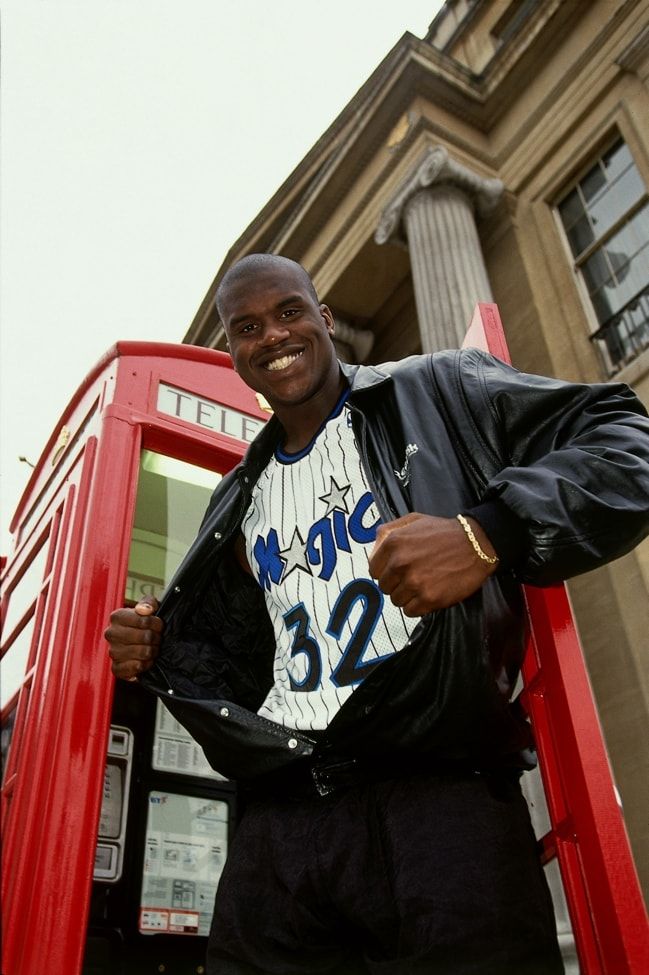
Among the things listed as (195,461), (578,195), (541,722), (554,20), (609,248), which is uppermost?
(554,20)

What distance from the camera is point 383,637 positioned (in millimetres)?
1560

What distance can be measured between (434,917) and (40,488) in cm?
288

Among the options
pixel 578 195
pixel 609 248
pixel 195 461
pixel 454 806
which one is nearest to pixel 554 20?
pixel 578 195

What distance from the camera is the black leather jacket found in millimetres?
1341

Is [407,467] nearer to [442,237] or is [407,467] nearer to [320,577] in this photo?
Result: [320,577]

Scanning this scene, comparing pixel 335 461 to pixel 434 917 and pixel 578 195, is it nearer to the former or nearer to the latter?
pixel 434 917

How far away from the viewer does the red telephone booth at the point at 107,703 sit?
2.05m

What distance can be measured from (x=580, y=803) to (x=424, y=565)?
0.73 metres

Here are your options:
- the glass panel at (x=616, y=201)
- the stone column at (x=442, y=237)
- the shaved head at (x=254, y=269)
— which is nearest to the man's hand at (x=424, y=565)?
the shaved head at (x=254, y=269)

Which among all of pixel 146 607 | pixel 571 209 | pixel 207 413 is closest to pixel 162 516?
pixel 207 413

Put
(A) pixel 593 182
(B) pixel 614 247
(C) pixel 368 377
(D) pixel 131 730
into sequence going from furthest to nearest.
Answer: (A) pixel 593 182, (B) pixel 614 247, (D) pixel 131 730, (C) pixel 368 377

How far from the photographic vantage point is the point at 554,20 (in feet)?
26.9

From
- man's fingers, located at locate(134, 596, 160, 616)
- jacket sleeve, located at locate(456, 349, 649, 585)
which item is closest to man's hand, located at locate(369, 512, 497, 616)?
jacket sleeve, located at locate(456, 349, 649, 585)

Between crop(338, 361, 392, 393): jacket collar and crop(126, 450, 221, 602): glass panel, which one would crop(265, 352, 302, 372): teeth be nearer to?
crop(338, 361, 392, 393): jacket collar
